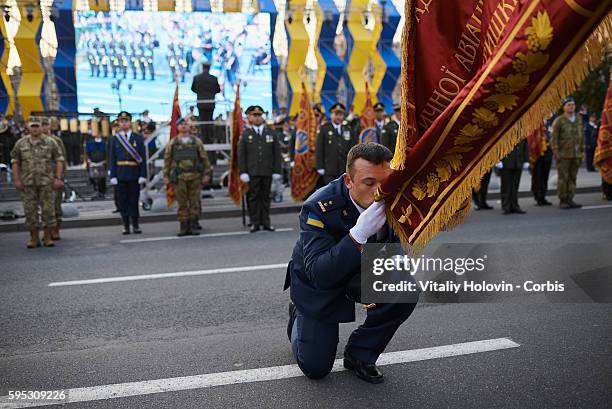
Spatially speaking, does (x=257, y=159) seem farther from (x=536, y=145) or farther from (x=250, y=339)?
(x=250, y=339)

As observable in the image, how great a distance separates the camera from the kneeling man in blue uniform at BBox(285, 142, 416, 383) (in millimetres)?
3303

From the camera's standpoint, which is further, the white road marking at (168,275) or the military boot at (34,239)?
the military boot at (34,239)

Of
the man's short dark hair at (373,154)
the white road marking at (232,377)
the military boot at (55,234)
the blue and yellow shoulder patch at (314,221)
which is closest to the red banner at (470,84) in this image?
the man's short dark hair at (373,154)

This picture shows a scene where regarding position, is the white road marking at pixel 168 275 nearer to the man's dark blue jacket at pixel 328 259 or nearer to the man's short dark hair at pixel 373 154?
the man's dark blue jacket at pixel 328 259

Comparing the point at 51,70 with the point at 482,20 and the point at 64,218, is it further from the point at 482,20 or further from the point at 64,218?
the point at 482,20

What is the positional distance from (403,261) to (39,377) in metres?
2.45

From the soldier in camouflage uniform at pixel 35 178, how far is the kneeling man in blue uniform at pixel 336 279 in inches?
265

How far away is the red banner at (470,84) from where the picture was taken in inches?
83.2

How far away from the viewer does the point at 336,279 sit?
11.0ft

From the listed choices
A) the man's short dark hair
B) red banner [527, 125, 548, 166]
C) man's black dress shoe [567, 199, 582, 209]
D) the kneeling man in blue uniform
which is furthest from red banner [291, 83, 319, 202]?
the man's short dark hair

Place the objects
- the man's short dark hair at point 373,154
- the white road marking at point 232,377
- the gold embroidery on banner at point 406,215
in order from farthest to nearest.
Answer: the white road marking at point 232,377 → the man's short dark hair at point 373,154 → the gold embroidery on banner at point 406,215

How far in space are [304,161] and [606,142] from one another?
25.6 feet

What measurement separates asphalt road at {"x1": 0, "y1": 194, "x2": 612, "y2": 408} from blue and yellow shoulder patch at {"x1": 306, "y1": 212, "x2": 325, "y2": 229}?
2.51ft

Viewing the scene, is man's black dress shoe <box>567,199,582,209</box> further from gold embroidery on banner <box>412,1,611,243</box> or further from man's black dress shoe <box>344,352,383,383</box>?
gold embroidery on banner <box>412,1,611,243</box>
